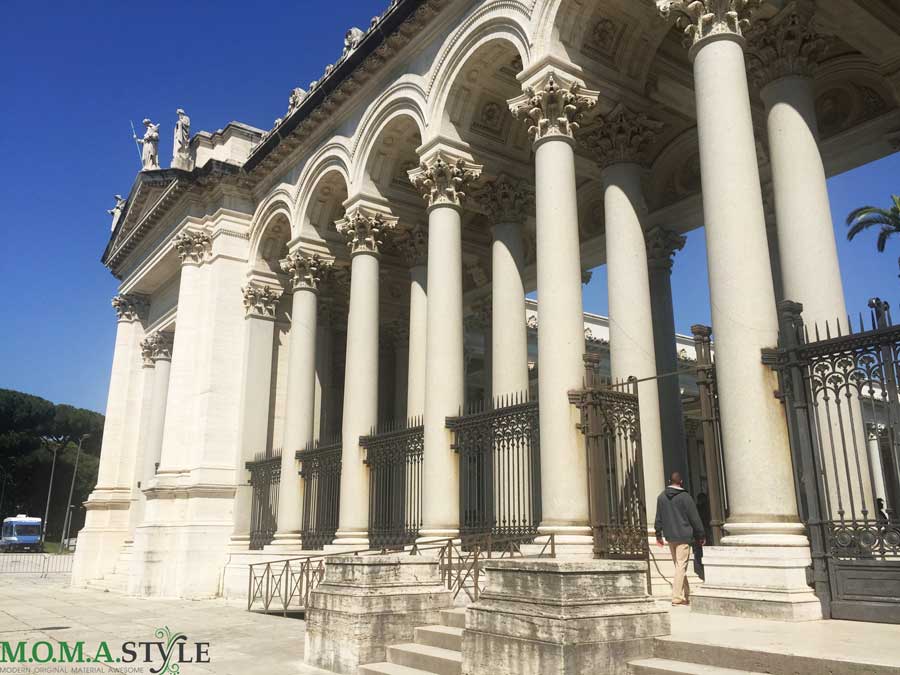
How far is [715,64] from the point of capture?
30.9 ft

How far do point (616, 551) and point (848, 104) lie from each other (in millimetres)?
10237

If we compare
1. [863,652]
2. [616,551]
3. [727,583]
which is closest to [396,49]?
[616,551]

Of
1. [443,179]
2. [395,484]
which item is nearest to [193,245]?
[443,179]

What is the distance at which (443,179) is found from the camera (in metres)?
14.5

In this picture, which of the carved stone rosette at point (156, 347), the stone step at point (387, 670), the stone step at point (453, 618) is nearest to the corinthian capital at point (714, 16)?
the stone step at point (453, 618)

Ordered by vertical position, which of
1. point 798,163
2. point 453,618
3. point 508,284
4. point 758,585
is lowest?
point 453,618

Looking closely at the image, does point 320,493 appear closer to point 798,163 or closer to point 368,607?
point 368,607

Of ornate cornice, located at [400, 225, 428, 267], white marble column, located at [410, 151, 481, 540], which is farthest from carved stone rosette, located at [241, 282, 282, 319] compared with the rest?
white marble column, located at [410, 151, 481, 540]

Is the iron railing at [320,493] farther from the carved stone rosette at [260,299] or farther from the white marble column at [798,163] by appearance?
the white marble column at [798,163]

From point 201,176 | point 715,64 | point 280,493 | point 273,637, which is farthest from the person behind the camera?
point 201,176

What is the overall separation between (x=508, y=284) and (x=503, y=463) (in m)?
3.83

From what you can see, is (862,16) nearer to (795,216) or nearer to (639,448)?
(795,216)

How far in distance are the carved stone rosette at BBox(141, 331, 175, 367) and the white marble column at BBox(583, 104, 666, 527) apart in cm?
1856

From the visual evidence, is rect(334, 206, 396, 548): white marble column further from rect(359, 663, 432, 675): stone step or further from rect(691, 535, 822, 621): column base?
rect(691, 535, 822, 621): column base
